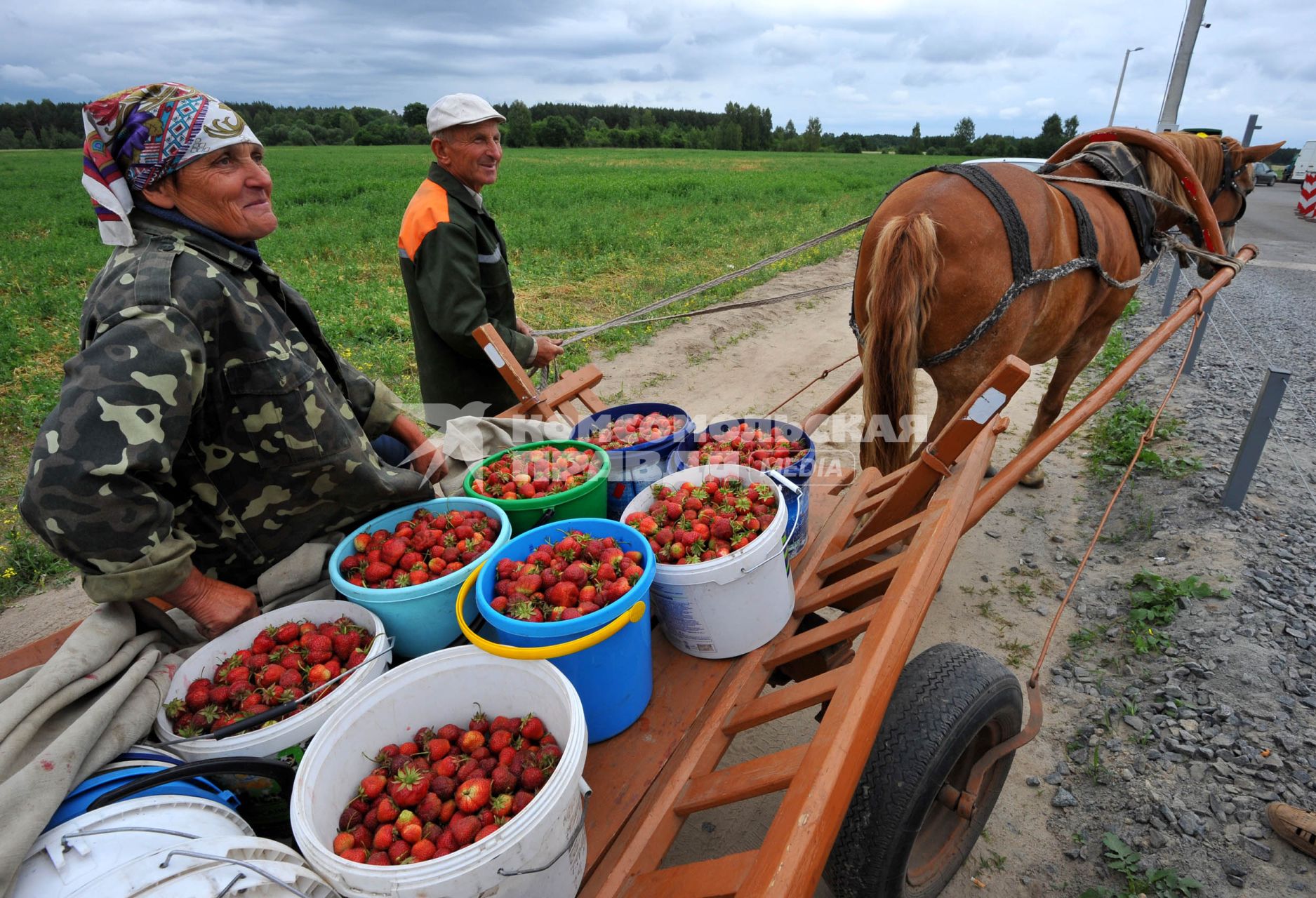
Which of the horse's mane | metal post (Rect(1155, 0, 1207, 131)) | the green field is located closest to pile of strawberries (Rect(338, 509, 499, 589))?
the green field

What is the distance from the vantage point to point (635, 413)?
3.10 meters

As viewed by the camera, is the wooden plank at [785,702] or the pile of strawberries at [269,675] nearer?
the pile of strawberries at [269,675]

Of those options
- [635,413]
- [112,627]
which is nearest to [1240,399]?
[635,413]

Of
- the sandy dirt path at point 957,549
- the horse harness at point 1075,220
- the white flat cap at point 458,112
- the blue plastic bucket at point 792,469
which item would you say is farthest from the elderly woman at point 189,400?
the horse harness at point 1075,220

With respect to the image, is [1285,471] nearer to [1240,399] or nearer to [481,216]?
[1240,399]

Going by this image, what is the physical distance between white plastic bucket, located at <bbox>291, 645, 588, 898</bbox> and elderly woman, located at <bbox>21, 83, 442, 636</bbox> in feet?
1.90

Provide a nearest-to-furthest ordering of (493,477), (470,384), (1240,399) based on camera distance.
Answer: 1. (493,477)
2. (470,384)
3. (1240,399)

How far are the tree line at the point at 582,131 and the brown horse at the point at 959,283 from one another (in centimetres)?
5489

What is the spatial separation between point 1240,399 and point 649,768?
6546 mm

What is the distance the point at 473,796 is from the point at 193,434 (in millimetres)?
1205

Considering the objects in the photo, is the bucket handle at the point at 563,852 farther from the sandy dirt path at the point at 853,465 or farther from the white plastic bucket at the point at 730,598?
the sandy dirt path at the point at 853,465

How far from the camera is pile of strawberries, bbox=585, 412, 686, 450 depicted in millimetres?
2656

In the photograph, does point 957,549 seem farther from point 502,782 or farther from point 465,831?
point 465,831

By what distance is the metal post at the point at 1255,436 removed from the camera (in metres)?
3.62
